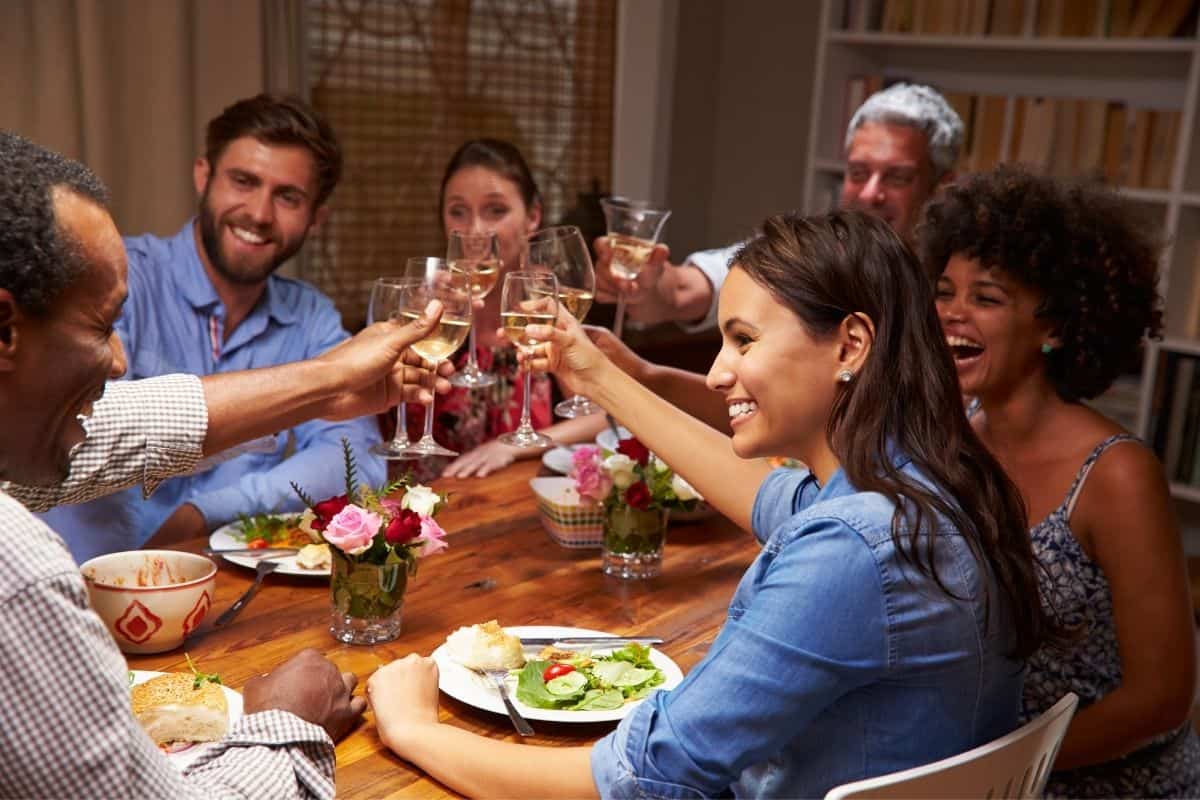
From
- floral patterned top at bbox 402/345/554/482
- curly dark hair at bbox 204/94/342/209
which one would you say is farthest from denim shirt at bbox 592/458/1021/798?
curly dark hair at bbox 204/94/342/209

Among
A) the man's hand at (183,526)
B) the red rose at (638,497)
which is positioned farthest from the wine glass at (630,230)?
the man's hand at (183,526)

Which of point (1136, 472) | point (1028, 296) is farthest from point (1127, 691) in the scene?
point (1028, 296)

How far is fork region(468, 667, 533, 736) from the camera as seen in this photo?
140 centimetres

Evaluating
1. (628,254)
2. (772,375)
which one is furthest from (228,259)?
(772,375)

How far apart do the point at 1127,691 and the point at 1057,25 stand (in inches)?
118

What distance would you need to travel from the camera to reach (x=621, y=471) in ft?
6.43

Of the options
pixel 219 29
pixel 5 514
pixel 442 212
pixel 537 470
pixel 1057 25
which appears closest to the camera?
pixel 5 514

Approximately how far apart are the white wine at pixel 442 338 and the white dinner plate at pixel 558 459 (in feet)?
1.94

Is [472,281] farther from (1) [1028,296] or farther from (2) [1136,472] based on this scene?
(2) [1136,472]

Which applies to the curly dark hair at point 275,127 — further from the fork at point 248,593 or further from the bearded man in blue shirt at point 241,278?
the fork at point 248,593

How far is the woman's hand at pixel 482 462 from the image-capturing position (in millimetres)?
2520

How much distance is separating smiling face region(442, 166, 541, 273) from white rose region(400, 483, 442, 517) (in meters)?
1.35

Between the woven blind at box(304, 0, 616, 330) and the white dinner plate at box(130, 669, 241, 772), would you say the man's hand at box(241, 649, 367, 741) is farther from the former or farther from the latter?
the woven blind at box(304, 0, 616, 330)

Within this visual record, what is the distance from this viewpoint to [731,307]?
1.42m
